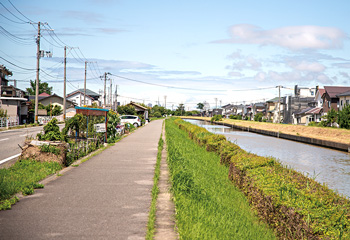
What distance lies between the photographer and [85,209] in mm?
6609

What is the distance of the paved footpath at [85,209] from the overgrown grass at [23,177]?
0.28 m

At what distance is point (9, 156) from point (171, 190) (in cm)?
904

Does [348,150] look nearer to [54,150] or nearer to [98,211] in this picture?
[54,150]

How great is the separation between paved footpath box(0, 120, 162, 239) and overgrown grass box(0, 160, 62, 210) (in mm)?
278

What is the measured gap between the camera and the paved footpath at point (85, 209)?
210 inches

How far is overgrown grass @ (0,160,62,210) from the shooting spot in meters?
7.41

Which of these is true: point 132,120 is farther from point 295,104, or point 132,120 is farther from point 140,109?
point 295,104

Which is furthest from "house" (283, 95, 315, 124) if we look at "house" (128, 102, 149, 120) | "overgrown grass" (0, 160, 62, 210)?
"overgrown grass" (0, 160, 62, 210)

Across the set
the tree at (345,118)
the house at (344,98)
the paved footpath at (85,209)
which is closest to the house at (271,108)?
the house at (344,98)

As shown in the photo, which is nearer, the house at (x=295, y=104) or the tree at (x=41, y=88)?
the house at (x=295, y=104)

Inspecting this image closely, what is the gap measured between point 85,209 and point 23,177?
135 inches

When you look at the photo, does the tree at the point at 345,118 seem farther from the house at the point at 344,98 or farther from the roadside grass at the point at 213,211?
the roadside grass at the point at 213,211

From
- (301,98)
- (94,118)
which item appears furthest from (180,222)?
(301,98)

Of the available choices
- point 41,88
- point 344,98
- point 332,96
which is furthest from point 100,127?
point 41,88
